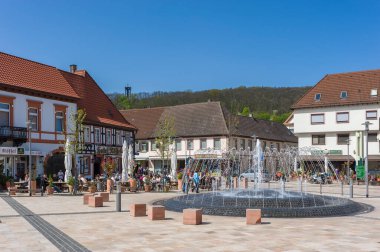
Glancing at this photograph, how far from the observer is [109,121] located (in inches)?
1991

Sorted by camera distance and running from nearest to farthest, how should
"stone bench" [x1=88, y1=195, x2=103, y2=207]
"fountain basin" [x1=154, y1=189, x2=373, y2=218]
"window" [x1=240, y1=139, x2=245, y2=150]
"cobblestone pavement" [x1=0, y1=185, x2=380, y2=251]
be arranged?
"cobblestone pavement" [x1=0, y1=185, x2=380, y2=251] < "fountain basin" [x1=154, y1=189, x2=373, y2=218] < "stone bench" [x1=88, y1=195, x2=103, y2=207] < "window" [x1=240, y1=139, x2=245, y2=150]

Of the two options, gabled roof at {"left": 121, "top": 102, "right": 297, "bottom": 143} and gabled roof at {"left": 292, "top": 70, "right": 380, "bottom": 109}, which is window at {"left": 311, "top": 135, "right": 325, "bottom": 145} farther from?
gabled roof at {"left": 121, "top": 102, "right": 297, "bottom": 143}

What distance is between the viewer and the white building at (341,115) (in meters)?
53.1

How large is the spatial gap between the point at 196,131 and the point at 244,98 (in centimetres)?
7552

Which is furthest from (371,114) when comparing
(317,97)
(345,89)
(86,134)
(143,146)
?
(86,134)

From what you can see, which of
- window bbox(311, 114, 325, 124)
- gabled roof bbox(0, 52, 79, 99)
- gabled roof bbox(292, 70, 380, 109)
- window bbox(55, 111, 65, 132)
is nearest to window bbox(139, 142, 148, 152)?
gabled roof bbox(292, 70, 380, 109)

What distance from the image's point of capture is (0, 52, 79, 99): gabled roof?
37875mm

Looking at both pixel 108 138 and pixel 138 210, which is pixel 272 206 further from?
pixel 108 138

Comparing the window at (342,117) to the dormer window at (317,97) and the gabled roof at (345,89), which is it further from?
the dormer window at (317,97)

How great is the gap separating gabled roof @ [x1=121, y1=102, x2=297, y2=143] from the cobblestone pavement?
146ft

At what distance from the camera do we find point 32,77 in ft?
134

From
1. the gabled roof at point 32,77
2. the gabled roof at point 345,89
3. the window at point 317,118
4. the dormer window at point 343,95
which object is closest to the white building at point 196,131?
the window at point 317,118

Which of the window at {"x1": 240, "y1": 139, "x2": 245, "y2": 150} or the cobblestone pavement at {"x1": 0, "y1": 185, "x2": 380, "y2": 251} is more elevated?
the window at {"x1": 240, "y1": 139, "x2": 245, "y2": 150}

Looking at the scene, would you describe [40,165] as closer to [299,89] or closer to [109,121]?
[109,121]
